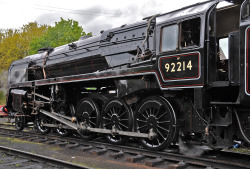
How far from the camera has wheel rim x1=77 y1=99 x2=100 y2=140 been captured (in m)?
7.89

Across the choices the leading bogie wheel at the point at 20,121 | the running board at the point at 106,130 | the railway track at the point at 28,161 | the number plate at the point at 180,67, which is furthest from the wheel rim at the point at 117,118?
the leading bogie wheel at the point at 20,121

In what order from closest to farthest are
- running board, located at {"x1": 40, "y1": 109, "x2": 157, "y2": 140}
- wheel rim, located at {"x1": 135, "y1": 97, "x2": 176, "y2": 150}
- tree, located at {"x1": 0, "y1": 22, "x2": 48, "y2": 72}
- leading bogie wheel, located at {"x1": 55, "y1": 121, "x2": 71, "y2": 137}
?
wheel rim, located at {"x1": 135, "y1": 97, "x2": 176, "y2": 150} < running board, located at {"x1": 40, "y1": 109, "x2": 157, "y2": 140} < leading bogie wheel, located at {"x1": 55, "y1": 121, "x2": 71, "y2": 137} < tree, located at {"x1": 0, "y1": 22, "x2": 48, "y2": 72}

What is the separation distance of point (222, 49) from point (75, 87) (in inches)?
209

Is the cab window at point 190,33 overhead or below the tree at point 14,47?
below

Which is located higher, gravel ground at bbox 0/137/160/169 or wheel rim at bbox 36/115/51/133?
wheel rim at bbox 36/115/51/133

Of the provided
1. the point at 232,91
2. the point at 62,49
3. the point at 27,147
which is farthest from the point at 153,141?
the point at 62,49

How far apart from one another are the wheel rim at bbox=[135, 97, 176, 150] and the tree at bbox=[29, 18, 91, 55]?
2554 cm

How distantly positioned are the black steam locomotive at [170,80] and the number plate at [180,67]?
0.8 inches

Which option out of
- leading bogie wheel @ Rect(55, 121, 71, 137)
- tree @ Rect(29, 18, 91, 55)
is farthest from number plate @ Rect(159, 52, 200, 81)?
tree @ Rect(29, 18, 91, 55)

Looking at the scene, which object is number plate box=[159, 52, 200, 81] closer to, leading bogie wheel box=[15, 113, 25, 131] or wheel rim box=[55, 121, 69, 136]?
wheel rim box=[55, 121, 69, 136]

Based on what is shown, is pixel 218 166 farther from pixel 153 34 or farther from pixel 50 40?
pixel 50 40

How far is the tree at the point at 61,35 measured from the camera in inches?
1215

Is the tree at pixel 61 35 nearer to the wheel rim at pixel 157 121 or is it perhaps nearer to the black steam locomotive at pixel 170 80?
the black steam locomotive at pixel 170 80

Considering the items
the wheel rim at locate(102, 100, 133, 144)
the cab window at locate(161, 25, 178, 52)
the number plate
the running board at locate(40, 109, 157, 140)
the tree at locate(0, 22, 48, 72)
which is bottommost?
the running board at locate(40, 109, 157, 140)
